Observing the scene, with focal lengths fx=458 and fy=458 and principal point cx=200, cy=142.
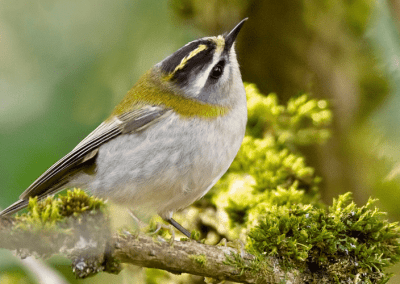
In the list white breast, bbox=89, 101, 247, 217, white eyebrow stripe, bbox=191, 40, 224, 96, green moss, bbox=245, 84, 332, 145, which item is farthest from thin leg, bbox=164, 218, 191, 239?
green moss, bbox=245, 84, 332, 145

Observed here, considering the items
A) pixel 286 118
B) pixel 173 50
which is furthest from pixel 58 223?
pixel 173 50

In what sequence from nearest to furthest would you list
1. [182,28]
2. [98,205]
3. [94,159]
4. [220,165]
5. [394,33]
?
[98,205] < [220,165] < [94,159] < [394,33] < [182,28]

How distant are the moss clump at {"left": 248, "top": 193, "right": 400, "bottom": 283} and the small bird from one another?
1.03 ft

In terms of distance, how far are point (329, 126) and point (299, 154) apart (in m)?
0.25

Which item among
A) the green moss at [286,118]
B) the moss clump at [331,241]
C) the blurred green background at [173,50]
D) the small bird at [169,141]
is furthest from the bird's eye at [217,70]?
the blurred green background at [173,50]

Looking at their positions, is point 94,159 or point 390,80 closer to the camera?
point 94,159

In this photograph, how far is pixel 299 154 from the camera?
2.28 m

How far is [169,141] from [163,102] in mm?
191

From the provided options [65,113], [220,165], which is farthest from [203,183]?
[65,113]

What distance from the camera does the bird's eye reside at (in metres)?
1.65

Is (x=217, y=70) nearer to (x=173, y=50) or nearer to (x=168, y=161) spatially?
(x=168, y=161)

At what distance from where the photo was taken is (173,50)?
2.38 metres

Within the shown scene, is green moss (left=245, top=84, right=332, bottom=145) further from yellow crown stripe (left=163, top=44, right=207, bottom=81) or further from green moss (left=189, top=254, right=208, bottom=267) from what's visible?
green moss (left=189, top=254, right=208, bottom=267)

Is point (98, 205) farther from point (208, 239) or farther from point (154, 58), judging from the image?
point (154, 58)
